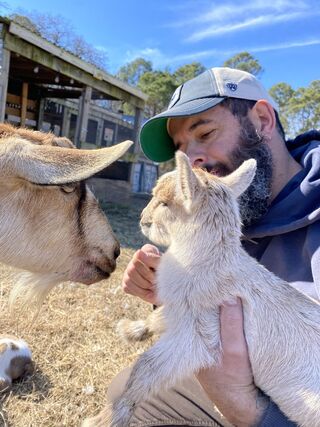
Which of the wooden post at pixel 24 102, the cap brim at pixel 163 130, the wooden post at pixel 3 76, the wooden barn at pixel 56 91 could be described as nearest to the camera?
the cap brim at pixel 163 130

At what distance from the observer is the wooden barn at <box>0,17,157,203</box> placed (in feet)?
29.9

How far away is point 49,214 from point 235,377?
1.24 metres

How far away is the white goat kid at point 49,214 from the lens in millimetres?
1860

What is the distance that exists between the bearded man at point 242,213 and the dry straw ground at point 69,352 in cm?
69

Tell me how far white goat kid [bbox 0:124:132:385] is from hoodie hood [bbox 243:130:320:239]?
0.88 m

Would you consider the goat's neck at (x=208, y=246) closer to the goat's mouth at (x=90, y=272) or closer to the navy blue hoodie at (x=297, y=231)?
the navy blue hoodie at (x=297, y=231)

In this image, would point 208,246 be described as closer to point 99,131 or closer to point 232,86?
point 232,86

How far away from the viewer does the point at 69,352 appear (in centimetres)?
380

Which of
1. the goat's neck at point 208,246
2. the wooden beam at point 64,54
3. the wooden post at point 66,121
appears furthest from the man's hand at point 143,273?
the wooden post at point 66,121

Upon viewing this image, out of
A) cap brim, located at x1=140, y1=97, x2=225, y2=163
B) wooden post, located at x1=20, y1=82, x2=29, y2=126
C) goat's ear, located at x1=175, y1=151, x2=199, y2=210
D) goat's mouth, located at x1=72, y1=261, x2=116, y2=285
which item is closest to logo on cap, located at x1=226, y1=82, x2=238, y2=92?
cap brim, located at x1=140, y1=97, x2=225, y2=163

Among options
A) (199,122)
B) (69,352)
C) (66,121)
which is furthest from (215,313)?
(66,121)

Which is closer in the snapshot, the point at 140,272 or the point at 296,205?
the point at 296,205

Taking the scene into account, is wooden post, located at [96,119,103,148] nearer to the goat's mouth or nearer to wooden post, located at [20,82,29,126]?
wooden post, located at [20,82,29,126]

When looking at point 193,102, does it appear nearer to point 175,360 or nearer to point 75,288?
point 175,360
